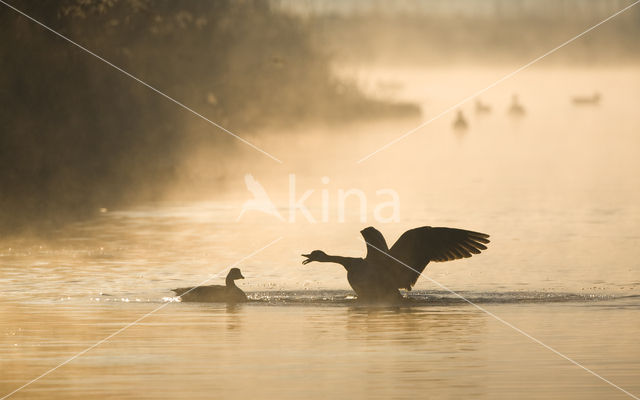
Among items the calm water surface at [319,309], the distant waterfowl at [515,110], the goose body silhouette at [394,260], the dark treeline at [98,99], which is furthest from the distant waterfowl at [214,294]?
the distant waterfowl at [515,110]

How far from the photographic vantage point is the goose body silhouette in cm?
2016

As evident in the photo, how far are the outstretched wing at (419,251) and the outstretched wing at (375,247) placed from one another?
14cm

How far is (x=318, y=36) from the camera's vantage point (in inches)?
4574

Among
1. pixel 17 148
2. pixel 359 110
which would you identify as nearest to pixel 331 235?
pixel 17 148

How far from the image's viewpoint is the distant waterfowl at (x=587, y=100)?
18438 cm

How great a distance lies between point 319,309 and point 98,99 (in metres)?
27.5

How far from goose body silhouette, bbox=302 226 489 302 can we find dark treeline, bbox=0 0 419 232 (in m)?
13.1

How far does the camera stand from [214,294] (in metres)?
20.1

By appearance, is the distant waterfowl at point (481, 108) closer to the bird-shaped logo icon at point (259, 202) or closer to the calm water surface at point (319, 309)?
the bird-shaped logo icon at point (259, 202)

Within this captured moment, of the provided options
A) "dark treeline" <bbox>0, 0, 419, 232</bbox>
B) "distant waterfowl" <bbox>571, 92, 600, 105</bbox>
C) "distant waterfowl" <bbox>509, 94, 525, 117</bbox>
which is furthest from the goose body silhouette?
"distant waterfowl" <bbox>571, 92, 600, 105</bbox>

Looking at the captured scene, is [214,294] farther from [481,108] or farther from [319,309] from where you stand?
[481,108]

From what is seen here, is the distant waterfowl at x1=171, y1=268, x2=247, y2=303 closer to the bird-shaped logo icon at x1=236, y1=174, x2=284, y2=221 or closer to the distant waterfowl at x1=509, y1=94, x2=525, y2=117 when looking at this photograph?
the bird-shaped logo icon at x1=236, y1=174, x2=284, y2=221

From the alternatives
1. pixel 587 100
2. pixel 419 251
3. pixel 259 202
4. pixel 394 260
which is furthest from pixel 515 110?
pixel 394 260

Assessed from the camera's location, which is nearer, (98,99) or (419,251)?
(419,251)
